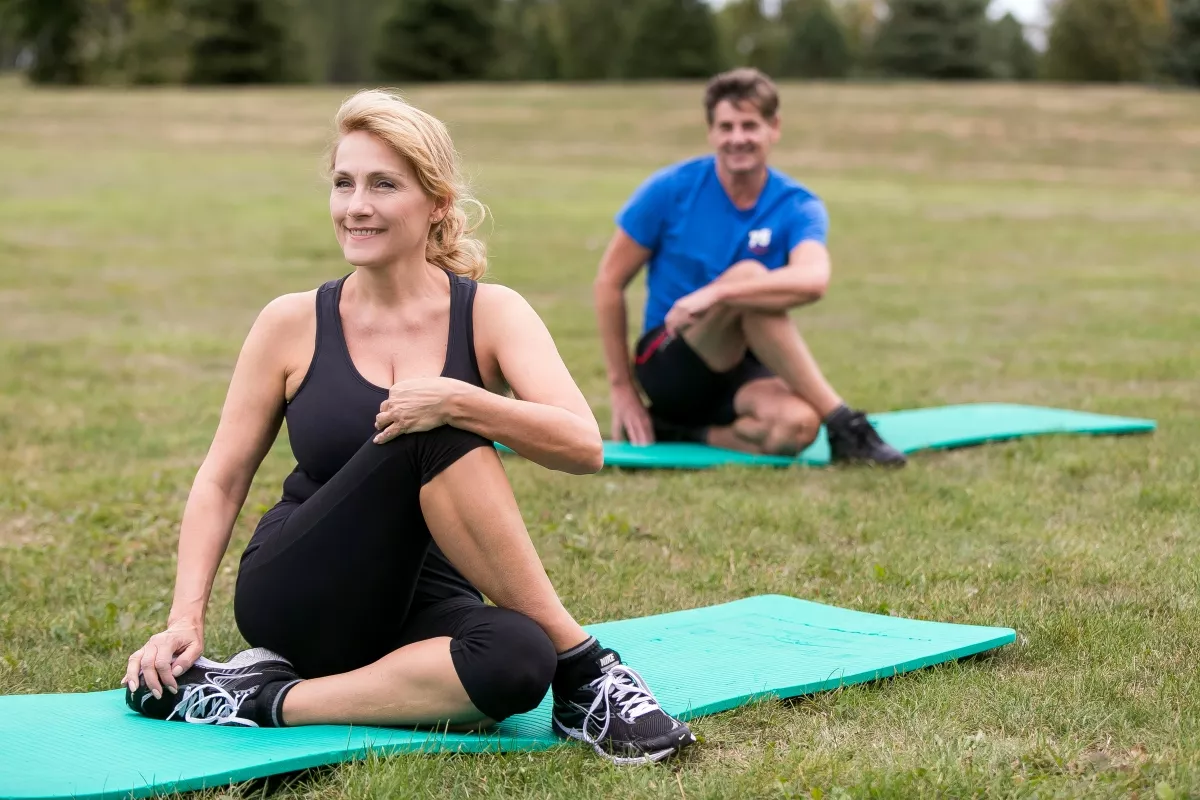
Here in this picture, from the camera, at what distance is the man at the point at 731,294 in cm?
584

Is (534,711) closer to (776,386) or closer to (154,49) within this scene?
(776,386)

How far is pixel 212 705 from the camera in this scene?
3.06 meters

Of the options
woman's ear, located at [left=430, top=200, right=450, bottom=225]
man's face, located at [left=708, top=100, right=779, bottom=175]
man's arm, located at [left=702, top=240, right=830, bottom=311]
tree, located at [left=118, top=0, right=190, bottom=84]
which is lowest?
man's arm, located at [left=702, top=240, right=830, bottom=311]

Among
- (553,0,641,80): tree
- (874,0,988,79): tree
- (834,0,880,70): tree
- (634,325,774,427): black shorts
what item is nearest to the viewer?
(634,325,774,427): black shorts

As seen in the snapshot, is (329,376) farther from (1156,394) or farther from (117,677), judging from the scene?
(1156,394)

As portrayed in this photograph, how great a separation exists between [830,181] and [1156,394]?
56.2ft

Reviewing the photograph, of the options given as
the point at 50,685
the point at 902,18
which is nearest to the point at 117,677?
the point at 50,685

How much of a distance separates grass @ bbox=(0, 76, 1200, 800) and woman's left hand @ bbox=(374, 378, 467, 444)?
661mm

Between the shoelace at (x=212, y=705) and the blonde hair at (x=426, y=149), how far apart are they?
1073 millimetres

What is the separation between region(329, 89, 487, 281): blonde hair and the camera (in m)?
3.03

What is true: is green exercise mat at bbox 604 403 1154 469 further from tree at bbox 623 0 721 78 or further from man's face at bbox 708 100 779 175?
tree at bbox 623 0 721 78

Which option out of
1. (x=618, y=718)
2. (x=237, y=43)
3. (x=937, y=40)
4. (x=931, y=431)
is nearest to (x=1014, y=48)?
(x=937, y=40)

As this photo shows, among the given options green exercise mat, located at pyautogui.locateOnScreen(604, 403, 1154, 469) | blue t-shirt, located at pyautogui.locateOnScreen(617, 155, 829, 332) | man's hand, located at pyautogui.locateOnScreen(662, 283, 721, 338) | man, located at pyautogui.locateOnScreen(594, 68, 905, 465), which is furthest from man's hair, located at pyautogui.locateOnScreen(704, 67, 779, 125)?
green exercise mat, located at pyautogui.locateOnScreen(604, 403, 1154, 469)

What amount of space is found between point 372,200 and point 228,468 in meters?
0.69
